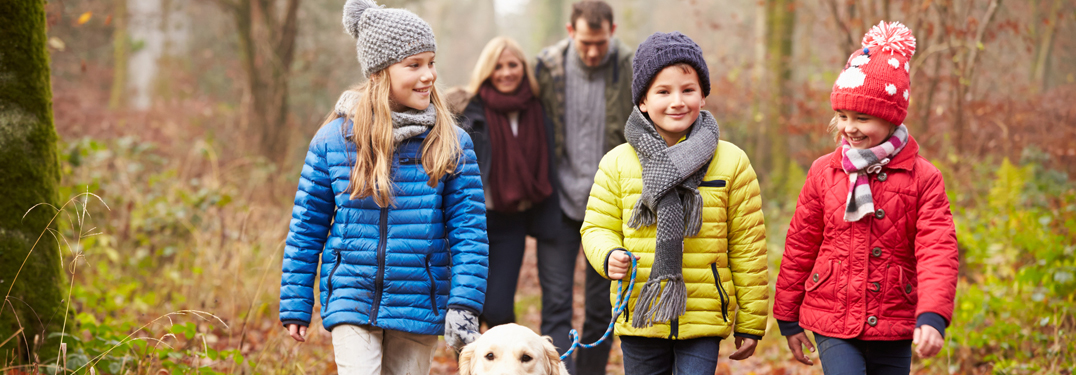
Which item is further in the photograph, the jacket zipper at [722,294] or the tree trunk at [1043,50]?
the tree trunk at [1043,50]

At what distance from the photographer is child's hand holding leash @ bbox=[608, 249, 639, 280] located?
282cm

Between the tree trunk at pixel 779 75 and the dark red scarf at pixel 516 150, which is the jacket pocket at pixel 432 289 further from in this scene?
the tree trunk at pixel 779 75

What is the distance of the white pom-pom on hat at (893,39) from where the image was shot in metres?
2.79

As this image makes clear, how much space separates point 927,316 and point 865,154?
0.63 meters

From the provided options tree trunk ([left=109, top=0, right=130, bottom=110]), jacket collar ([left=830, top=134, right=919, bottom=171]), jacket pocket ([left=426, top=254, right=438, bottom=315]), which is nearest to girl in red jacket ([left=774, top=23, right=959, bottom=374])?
jacket collar ([left=830, top=134, right=919, bottom=171])

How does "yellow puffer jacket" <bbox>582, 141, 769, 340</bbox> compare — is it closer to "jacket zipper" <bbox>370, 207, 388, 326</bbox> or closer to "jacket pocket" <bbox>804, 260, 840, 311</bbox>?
"jacket pocket" <bbox>804, 260, 840, 311</bbox>

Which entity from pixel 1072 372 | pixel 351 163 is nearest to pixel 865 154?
pixel 351 163

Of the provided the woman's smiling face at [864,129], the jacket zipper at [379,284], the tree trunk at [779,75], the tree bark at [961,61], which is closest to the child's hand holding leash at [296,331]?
the jacket zipper at [379,284]

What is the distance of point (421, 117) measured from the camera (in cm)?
313

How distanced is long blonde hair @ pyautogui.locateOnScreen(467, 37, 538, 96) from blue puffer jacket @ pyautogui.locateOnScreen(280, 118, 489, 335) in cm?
153

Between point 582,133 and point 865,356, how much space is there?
7.34 ft

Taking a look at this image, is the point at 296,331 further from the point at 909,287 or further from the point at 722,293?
the point at 909,287

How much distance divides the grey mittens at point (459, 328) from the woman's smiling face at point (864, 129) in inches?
66.2

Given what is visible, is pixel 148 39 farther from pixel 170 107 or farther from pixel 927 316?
pixel 927 316
